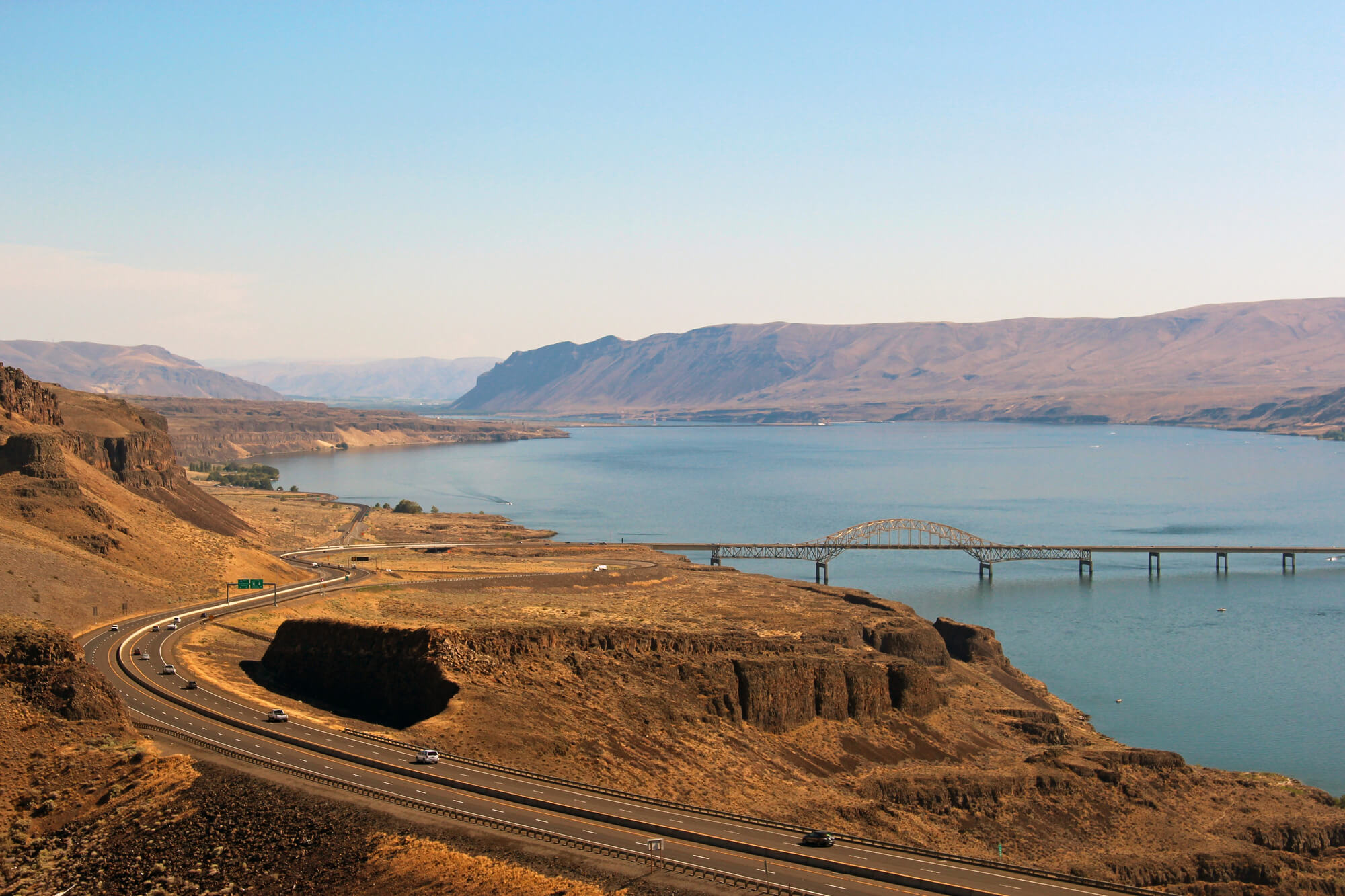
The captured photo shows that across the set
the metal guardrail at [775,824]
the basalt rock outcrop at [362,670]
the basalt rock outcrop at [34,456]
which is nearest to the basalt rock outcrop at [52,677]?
the metal guardrail at [775,824]

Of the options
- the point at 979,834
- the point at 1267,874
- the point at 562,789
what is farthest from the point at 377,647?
the point at 1267,874

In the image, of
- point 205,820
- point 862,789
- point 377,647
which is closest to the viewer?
point 205,820

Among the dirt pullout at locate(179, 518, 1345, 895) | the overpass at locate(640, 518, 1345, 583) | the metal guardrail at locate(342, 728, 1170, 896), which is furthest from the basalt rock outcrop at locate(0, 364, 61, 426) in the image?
the metal guardrail at locate(342, 728, 1170, 896)

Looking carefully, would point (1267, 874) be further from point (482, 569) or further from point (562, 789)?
point (482, 569)

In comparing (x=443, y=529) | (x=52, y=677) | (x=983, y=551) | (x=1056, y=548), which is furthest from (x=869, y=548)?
(x=52, y=677)

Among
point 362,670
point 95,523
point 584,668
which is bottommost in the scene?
point 584,668

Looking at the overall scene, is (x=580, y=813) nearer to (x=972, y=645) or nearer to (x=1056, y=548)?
A: (x=972, y=645)
